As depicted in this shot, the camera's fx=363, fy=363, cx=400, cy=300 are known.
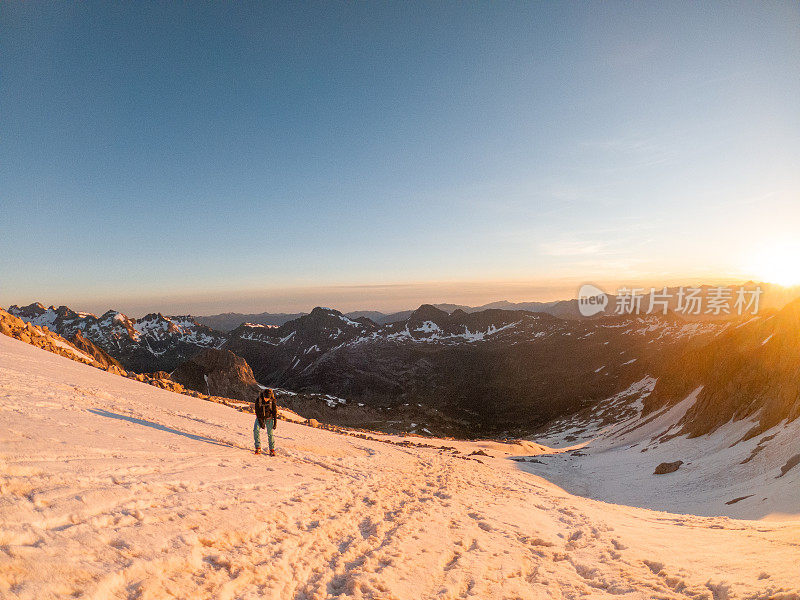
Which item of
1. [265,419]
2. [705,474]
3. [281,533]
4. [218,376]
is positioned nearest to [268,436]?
[265,419]

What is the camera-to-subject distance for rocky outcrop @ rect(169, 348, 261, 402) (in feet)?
325

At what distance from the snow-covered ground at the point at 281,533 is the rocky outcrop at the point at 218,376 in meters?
92.2

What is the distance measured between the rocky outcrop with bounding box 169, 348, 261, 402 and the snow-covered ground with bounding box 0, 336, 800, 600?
9217cm

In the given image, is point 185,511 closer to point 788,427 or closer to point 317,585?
point 317,585

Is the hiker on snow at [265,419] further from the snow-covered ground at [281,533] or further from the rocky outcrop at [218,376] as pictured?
the rocky outcrop at [218,376]

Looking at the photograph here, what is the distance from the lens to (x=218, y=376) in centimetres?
10225

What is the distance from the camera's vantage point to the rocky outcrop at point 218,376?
9900 centimetres

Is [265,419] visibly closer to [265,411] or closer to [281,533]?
[265,411]

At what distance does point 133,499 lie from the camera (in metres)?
6.05

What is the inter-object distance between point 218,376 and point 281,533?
357 ft

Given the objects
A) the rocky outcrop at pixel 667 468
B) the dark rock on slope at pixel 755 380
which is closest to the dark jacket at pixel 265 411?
the rocky outcrop at pixel 667 468

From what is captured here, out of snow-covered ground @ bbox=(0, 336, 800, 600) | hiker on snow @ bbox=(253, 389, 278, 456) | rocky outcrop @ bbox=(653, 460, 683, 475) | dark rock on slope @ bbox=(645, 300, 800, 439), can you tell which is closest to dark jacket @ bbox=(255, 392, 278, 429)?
hiker on snow @ bbox=(253, 389, 278, 456)

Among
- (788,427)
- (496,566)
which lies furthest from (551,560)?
(788,427)

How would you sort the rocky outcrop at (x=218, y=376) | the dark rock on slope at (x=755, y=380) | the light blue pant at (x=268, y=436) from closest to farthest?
the light blue pant at (x=268, y=436)
the dark rock on slope at (x=755, y=380)
the rocky outcrop at (x=218, y=376)
